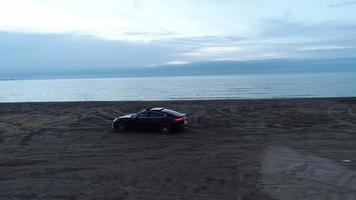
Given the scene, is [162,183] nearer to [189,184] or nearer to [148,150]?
[189,184]

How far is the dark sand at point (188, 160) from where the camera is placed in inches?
540

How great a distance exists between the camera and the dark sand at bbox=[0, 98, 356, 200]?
13711 mm

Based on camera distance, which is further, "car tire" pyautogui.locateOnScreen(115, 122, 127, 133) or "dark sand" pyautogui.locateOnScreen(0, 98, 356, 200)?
"car tire" pyautogui.locateOnScreen(115, 122, 127, 133)

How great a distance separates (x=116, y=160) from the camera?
18.9 meters

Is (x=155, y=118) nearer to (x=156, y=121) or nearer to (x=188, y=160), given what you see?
(x=156, y=121)

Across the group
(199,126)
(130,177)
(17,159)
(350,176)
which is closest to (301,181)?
(350,176)

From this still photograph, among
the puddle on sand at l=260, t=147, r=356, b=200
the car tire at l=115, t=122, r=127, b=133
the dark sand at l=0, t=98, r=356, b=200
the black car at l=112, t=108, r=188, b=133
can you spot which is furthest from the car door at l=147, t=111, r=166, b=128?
the puddle on sand at l=260, t=147, r=356, b=200

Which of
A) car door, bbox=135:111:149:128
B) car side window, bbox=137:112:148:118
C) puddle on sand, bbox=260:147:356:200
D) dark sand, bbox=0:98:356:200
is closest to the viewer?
puddle on sand, bbox=260:147:356:200

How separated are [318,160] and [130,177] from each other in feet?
24.3

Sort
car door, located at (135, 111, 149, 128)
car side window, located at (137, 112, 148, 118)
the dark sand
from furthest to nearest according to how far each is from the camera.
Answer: car side window, located at (137, 112, 148, 118), car door, located at (135, 111, 149, 128), the dark sand

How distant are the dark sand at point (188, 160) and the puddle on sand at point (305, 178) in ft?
0.09

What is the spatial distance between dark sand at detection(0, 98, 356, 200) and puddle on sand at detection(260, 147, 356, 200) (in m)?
0.03

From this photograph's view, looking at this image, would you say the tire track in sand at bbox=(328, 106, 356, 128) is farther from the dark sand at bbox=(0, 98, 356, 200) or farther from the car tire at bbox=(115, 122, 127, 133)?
the car tire at bbox=(115, 122, 127, 133)

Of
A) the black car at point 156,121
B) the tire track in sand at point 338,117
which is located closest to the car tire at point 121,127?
the black car at point 156,121
